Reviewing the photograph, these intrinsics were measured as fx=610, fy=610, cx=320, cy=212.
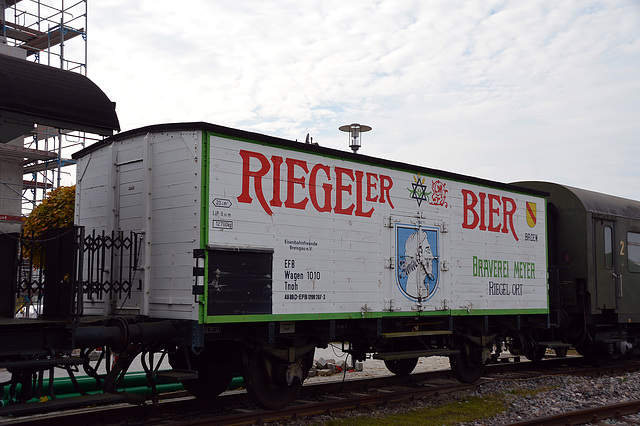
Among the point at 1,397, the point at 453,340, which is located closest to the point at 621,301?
the point at 453,340

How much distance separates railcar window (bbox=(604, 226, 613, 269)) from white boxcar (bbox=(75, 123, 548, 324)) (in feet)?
13.9

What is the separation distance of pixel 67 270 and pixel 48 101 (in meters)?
1.91

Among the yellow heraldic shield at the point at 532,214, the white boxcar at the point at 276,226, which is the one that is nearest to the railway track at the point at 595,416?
the white boxcar at the point at 276,226

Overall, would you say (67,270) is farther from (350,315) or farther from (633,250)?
(633,250)

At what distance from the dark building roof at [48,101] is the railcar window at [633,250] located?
12.2 metres

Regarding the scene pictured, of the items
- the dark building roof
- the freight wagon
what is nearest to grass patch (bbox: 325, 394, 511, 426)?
the freight wagon

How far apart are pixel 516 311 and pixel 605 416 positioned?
10.2 feet

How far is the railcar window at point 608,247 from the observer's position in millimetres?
13428

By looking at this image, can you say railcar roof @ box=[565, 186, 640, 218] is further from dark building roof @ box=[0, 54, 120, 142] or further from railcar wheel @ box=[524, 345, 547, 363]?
dark building roof @ box=[0, 54, 120, 142]

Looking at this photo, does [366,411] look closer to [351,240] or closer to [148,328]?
[351,240]

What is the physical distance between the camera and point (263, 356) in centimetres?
805

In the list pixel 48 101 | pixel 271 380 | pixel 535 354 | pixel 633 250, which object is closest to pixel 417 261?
pixel 271 380

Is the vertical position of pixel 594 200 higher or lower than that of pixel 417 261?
higher

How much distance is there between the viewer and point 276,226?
7.92 meters
